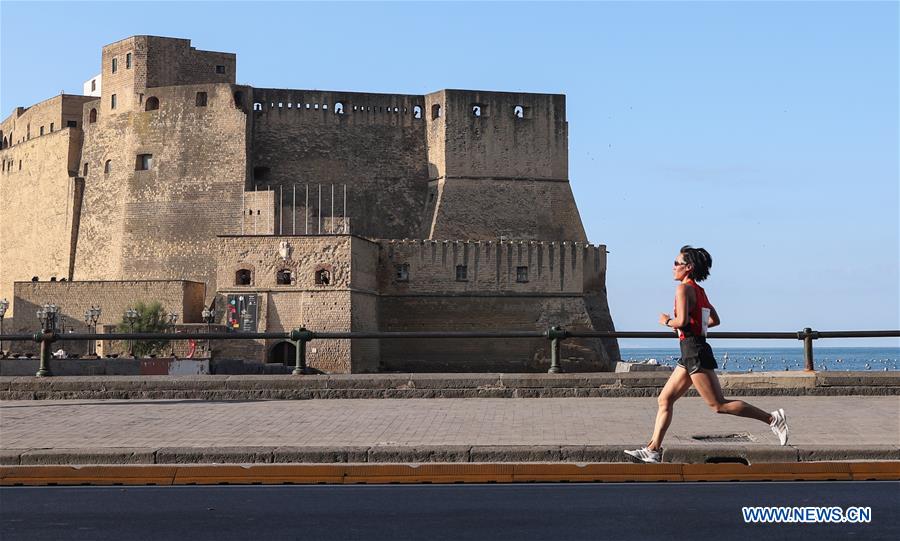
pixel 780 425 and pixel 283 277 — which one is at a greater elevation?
pixel 283 277

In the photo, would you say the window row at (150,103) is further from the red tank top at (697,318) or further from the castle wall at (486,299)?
the red tank top at (697,318)

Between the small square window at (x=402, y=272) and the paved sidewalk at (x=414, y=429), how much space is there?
31.4m

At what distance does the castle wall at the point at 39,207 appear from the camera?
49.4 metres

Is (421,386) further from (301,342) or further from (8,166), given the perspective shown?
(8,166)

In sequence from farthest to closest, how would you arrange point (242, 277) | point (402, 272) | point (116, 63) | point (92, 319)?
point (116, 63) < point (402, 272) < point (92, 319) < point (242, 277)

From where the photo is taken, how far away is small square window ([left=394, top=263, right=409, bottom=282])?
4319 centimetres

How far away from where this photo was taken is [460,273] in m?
43.4

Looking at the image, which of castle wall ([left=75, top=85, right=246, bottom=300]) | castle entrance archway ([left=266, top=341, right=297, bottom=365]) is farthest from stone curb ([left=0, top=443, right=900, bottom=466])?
castle wall ([left=75, top=85, right=246, bottom=300])

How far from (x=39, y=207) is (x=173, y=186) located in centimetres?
791

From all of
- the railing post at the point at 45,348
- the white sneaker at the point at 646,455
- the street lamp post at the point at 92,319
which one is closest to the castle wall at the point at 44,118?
the street lamp post at the point at 92,319

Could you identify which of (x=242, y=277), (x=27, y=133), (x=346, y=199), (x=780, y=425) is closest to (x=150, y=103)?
(x=346, y=199)

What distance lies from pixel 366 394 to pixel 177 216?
3577 cm

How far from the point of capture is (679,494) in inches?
272

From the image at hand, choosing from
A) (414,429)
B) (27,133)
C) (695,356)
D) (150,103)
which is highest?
(27,133)
